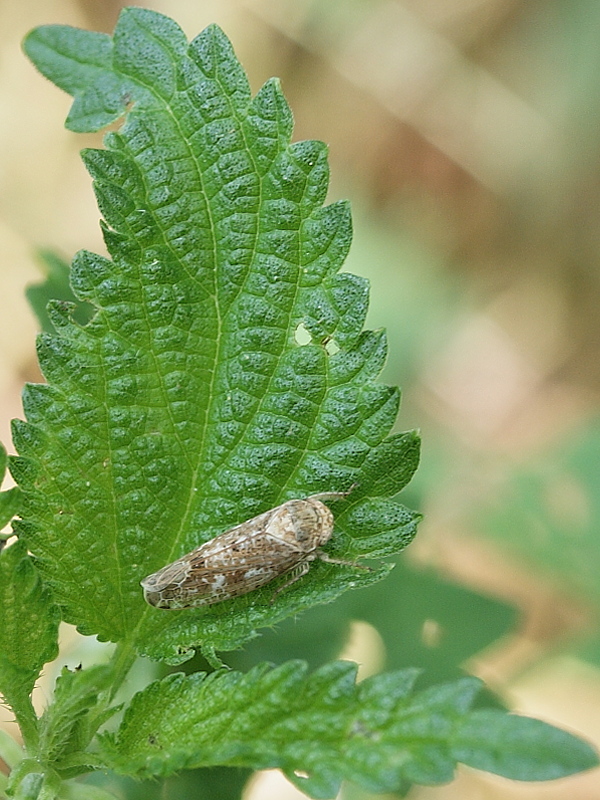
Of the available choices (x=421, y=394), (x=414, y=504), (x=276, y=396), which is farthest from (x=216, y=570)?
(x=421, y=394)

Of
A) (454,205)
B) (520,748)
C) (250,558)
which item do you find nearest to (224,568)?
(250,558)

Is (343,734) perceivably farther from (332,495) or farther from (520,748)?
(332,495)

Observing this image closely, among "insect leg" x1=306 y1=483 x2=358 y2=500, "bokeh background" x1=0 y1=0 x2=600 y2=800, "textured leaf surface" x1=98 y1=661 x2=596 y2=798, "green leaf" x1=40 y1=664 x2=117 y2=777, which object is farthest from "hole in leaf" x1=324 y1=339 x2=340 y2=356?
"bokeh background" x1=0 y1=0 x2=600 y2=800

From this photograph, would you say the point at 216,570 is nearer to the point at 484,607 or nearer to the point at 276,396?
the point at 276,396

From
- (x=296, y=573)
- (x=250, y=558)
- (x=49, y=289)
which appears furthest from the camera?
A: (x=49, y=289)

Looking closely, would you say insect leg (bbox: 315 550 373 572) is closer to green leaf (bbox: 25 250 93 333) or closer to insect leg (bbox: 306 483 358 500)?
insect leg (bbox: 306 483 358 500)

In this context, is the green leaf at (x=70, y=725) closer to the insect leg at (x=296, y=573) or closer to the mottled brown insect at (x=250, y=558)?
the mottled brown insect at (x=250, y=558)

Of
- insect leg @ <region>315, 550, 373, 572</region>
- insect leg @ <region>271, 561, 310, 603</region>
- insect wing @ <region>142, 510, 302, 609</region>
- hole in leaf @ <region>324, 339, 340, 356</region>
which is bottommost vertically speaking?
insect wing @ <region>142, 510, 302, 609</region>
